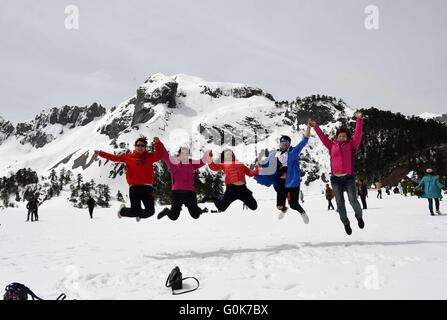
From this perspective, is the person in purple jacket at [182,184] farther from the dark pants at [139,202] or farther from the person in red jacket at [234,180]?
the person in red jacket at [234,180]

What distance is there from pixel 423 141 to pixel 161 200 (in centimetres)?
10052

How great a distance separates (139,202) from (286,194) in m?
3.41

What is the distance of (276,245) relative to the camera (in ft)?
28.6

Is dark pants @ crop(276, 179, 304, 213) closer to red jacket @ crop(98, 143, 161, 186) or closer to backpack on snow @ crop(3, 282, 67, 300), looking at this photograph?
red jacket @ crop(98, 143, 161, 186)

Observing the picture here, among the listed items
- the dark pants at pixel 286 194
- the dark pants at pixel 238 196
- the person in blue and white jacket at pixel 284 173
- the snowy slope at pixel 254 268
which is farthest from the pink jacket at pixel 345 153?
the dark pants at pixel 238 196

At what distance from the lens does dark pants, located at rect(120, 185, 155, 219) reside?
800cm

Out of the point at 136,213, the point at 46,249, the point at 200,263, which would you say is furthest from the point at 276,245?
the point at 46,249

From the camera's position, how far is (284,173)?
320 inches

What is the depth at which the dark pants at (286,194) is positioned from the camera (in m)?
7.89

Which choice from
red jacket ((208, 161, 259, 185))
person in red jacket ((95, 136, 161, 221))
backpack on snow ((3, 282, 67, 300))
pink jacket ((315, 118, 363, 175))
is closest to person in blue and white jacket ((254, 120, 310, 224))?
red jacket ((208, 161, 259, 185))

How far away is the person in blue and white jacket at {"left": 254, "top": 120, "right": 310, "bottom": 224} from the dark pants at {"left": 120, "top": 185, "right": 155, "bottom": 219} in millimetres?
2635

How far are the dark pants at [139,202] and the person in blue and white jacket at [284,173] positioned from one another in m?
2.64

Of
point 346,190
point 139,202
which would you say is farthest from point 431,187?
point 139,202
